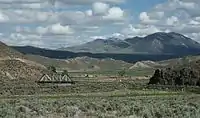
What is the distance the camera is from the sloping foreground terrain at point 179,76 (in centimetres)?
12481

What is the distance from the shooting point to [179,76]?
12838 cm

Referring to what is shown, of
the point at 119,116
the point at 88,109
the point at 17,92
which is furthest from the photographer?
the point at 17,92

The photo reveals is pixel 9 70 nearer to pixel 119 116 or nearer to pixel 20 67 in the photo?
pixel 20 67

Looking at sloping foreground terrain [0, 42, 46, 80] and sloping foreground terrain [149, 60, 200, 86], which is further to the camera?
sloping foreground terrain [0, 42, 46, 80]

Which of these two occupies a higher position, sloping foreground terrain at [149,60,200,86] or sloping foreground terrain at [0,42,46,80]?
sloping foreground terrain at [0,42,46,80]

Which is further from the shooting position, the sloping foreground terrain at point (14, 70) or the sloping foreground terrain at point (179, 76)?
the sloping foreground terrain at point (14, 70)

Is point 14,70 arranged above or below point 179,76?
above

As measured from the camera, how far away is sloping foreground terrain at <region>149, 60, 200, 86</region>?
125 m

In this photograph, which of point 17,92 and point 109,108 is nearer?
point 109,108

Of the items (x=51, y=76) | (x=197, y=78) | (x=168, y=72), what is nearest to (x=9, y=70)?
(x=51, y=76)

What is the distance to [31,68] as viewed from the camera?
167 m

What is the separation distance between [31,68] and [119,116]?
136927mm

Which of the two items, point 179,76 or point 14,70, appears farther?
point 14,70

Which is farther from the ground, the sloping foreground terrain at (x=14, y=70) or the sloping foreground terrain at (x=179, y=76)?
the sloping foreground terrain at (x=14, y=70)
